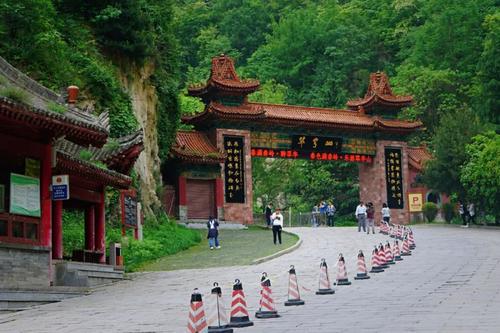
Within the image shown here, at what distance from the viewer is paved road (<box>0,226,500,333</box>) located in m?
12.3

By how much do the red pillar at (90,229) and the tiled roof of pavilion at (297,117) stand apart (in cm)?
2174

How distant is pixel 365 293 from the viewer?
16.7 m

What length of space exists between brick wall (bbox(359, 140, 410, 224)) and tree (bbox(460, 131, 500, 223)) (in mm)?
6790

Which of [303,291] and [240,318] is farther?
[303,291]

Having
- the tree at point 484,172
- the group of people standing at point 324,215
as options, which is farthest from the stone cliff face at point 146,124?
the tree at point 484,172

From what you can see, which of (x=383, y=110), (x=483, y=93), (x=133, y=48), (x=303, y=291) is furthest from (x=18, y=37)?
(x=483, y=93)

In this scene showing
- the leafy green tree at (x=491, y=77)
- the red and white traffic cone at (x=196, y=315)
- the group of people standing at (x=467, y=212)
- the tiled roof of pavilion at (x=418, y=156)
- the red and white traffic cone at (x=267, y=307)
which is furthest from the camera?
the tiled roof of pavilion at (x=418, y=156)

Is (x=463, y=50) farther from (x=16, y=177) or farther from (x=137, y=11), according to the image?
(x=16, y=177)

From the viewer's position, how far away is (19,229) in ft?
58.4

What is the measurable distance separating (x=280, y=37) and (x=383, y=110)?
81.3 feet

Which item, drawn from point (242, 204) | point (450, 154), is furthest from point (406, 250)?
point (450, 154)

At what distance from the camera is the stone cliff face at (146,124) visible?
34750mm

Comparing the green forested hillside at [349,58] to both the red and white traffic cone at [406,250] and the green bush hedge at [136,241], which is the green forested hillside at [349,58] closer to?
the green bush hedge at [136,241]

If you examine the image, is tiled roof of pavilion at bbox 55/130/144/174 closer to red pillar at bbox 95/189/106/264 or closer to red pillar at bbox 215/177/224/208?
red pillar at bbox 95/189/106/264
